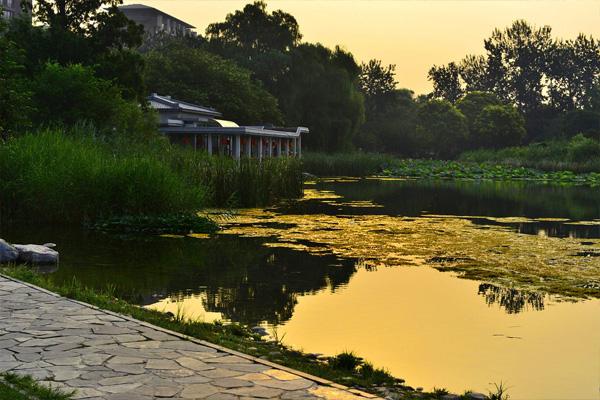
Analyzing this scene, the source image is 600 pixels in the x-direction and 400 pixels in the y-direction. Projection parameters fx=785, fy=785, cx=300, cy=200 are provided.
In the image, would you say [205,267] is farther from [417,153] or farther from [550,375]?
[417,153]

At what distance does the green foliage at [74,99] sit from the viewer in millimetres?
31922

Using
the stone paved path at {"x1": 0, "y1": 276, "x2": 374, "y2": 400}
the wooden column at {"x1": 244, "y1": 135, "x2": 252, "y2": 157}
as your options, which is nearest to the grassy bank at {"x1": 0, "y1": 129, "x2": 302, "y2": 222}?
the stone paved path at {"x1": 0, "y1": 276, "x2": 374, "y2": 400}

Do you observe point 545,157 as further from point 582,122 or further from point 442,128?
point 442,128

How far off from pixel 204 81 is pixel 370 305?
158ft

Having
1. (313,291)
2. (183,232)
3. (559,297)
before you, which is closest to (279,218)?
(183,232)

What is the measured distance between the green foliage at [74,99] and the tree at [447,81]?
259 ft

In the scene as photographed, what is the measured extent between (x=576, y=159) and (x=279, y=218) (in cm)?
4789

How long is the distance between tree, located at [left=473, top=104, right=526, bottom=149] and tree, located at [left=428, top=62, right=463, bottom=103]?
891 inches

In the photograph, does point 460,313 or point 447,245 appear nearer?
point 460,313

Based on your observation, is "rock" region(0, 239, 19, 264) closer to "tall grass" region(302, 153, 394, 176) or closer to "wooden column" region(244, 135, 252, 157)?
"wooden column" region(244, 135, 252, 157)

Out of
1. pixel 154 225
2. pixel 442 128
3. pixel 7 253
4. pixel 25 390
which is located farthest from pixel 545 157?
pixel 25 390

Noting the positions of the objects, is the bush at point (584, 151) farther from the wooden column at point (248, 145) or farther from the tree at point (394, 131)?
the wooden column at point (248, 145)

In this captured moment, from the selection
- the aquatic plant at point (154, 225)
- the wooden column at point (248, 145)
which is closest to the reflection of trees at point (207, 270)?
the aquatic plant at point (154, 225)

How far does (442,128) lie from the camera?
82750 millimetres
